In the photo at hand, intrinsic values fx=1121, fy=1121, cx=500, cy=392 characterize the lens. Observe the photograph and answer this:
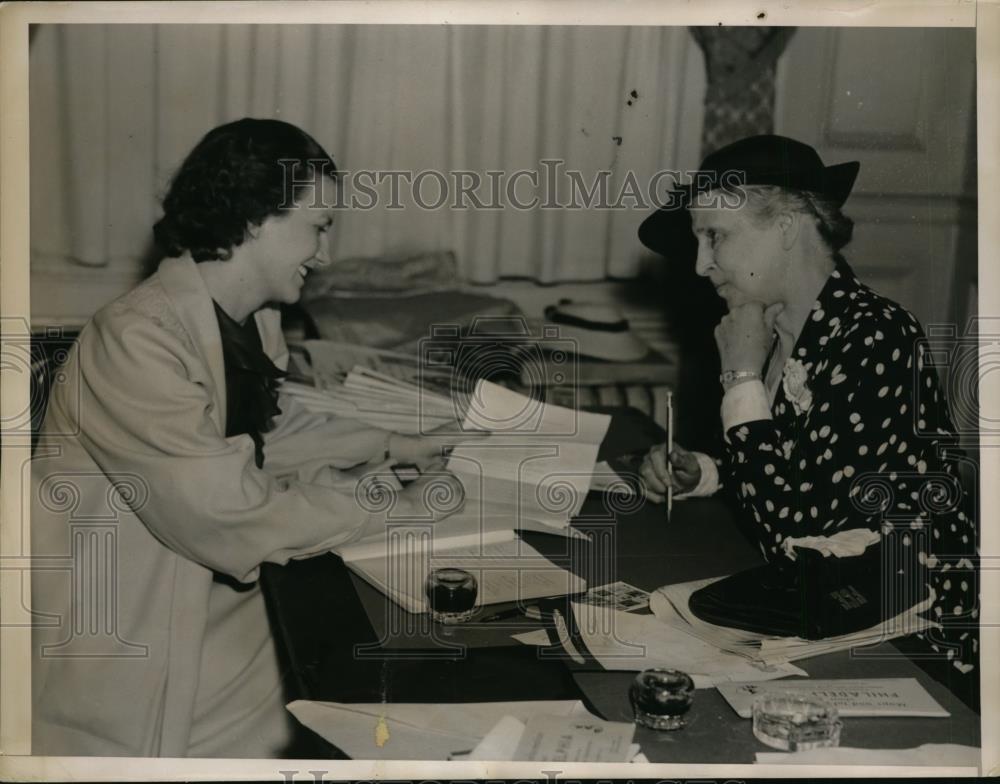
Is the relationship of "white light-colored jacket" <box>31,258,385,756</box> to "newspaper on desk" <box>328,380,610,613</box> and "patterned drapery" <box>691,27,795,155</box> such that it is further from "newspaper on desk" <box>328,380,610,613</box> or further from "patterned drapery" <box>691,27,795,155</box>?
"patterned drapery" <box>691,27,795,155</box>

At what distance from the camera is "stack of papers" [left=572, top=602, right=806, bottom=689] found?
186 cm

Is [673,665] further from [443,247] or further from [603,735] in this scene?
[443,247]

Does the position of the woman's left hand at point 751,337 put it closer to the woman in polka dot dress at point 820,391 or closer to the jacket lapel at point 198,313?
the woman in polka dot dress at point 820,391

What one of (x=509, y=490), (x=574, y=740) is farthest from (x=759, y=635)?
(x=509, y=490)

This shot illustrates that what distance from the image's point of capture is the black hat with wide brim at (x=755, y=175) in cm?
197

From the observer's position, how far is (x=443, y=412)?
202 cm

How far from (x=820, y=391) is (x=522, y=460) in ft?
1.77

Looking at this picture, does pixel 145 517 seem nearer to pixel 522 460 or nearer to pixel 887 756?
pixel 522 460

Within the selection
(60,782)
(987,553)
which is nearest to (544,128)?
(987,553)

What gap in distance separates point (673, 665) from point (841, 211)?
844mm

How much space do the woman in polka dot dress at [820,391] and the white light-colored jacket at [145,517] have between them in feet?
2.43

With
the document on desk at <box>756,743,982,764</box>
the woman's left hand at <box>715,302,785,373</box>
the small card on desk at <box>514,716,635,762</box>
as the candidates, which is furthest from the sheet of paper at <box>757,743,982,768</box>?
the woman's left hand at <box>715,302,785,373</box>

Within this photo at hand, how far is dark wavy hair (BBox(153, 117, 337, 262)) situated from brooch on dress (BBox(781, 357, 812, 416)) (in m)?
0.90

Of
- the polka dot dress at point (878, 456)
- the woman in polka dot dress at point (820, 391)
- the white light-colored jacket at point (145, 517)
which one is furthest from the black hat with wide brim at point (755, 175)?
the white light-colored jacket at point (145, 517)
